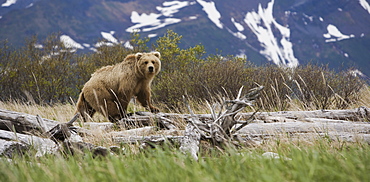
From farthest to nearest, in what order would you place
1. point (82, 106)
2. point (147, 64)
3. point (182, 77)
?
1. point (182, 77)
2. point (82, 106)
3. point (147, 64)

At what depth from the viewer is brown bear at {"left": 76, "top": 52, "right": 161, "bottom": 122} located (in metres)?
6.58

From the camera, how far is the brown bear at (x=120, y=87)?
6.58 meters

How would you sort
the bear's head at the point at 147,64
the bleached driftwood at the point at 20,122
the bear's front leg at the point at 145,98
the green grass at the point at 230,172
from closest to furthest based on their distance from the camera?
the green grass at the point at 230,172, the bleached driftwood at the point at 20,122, the bear's head at the point at 147,64, the bear's front leg at the point at 145,98

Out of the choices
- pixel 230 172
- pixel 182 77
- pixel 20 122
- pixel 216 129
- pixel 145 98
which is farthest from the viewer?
pixel 182 77

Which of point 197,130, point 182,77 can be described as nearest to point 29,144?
point 197,130

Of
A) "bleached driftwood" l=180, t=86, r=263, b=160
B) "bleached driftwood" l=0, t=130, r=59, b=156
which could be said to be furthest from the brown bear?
"bleached driftwood" l=180, t=86, r=263, b=160

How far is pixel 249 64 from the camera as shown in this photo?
9086mm

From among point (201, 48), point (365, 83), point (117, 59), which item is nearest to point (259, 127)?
point (365, 83)

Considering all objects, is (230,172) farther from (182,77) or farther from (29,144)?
(182,77)

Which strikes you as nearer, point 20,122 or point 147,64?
point 20,122

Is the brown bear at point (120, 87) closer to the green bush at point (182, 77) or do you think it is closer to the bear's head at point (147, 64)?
the bear's head at point (147, 64)

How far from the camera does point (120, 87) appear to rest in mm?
6586

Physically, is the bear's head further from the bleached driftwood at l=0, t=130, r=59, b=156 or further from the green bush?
the bleached driftwood at l=0, t=130, r=59, b=156

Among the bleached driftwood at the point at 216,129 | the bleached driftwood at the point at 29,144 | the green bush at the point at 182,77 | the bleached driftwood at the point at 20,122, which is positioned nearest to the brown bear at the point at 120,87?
the green bush at the point at 182,77
